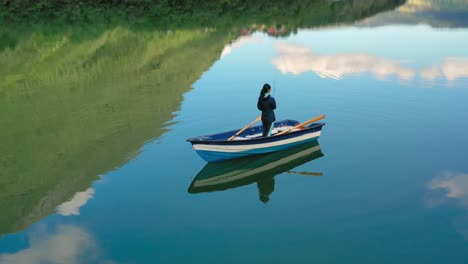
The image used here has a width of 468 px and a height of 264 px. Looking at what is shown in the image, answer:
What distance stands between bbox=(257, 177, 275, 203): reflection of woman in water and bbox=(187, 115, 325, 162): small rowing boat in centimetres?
166

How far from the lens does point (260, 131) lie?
23594 mm

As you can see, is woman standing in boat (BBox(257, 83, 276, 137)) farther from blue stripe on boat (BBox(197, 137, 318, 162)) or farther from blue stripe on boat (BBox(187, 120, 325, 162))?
blue stripe on boat (BBox(197, 137, 318, 162))

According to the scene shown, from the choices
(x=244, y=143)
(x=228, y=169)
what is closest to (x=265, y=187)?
(x=244, y=143)

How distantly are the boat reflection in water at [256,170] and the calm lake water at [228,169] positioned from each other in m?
0.09

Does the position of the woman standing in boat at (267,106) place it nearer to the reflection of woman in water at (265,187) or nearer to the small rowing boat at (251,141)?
the small rowing boat at (251,141)

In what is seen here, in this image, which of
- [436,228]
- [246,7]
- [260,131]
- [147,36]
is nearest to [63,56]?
[147,36]

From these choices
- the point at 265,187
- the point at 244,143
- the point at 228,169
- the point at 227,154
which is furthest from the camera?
the point at 228,169

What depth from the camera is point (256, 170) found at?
71.5 ft

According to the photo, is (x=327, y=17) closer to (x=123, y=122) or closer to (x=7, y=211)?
(x=123, y=122)

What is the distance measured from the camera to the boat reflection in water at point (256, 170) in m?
20.3

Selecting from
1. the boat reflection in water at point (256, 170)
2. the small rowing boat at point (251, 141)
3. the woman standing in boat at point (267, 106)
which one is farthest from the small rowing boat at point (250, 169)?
the woman standing in boat at point (267, 106)

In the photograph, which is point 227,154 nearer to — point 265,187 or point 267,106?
point 265,187

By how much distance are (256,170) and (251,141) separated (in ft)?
4.80

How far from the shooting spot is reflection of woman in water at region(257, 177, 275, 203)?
19264 millimetres
